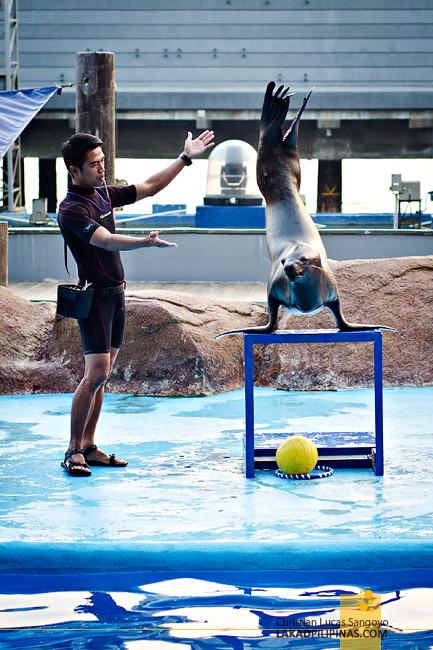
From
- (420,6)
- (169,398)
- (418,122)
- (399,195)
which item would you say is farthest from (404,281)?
(420,6)

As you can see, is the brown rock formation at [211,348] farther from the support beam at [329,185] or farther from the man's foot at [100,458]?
the support beam at [329,185]

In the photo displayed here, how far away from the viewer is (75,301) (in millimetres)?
4395

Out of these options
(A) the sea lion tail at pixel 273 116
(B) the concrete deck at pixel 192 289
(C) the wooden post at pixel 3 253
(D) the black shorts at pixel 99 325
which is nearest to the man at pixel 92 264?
(D) the black shorts at pixel 99 325

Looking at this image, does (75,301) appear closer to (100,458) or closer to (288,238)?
(100,458)

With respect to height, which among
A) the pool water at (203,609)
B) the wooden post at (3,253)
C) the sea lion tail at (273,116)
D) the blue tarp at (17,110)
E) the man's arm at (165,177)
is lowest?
the pool water at (203,609)

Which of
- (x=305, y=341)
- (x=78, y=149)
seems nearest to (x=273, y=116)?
(x=78, y=149)

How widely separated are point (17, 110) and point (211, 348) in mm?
3332

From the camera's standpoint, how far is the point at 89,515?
3.93m

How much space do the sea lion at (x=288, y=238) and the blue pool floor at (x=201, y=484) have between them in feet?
2.41

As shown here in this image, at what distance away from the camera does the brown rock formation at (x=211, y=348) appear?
669 centimetres

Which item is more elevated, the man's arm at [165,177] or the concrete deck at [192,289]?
the man's arm at [165,177]

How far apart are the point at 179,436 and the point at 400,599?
2270mm

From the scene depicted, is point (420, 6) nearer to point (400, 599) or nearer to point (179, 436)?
point (179, 436)

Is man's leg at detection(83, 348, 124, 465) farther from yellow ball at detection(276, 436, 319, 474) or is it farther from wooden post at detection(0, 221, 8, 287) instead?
wooden post at detection(0, 221, 8, 287)
